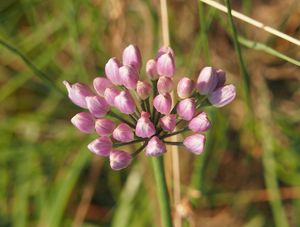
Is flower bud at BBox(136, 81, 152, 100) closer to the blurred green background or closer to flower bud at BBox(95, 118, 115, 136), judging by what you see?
flower bud at BBox(95, 118, 115, 136)

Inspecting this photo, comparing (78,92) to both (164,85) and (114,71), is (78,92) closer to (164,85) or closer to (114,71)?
(114,71)

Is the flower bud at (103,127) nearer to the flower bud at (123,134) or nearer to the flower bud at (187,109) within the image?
the flower bud at (123,134)

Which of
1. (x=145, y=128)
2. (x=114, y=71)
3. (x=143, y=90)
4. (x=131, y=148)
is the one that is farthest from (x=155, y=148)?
(x=131, y=148)

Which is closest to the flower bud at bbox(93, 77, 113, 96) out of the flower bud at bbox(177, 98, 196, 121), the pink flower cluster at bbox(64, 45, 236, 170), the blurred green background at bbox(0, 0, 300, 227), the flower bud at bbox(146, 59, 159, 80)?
the pink flower cluster at bbox(64, 45, 236, 170)

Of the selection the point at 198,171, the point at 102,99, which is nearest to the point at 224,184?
the point at 198,171

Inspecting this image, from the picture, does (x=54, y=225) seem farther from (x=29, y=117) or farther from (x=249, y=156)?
(x=249, y=156)

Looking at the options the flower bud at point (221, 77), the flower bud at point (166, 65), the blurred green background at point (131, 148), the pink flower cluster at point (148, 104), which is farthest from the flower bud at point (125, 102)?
the blurred green background at point (131, 148)
